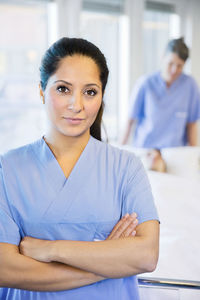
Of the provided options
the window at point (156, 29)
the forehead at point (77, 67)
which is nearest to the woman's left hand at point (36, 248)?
the forehead at point (77, 67)

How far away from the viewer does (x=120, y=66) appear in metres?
2.68

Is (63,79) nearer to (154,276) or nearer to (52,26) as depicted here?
(154,276)

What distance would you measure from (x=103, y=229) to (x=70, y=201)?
107mm

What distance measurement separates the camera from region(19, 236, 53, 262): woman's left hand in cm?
74

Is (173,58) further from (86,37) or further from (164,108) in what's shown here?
(86,37)

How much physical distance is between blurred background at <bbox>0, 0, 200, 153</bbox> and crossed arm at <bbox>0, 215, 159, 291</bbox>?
165 centimetres

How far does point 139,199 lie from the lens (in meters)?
0.83

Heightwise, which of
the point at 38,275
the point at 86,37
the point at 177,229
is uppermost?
the point at 86,37

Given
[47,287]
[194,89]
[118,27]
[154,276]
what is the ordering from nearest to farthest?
1. [47,287]
2. [154,276]
3. [194,89]
4. [118,27]

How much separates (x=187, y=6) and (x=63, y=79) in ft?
8.04

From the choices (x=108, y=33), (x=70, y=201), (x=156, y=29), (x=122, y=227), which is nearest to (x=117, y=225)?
(x=122, y=227)

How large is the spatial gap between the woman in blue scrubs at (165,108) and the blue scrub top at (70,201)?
1384 mm

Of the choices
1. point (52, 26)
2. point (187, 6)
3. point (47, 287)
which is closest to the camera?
point (47, 287)

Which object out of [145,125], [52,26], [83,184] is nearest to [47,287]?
[83,184]
